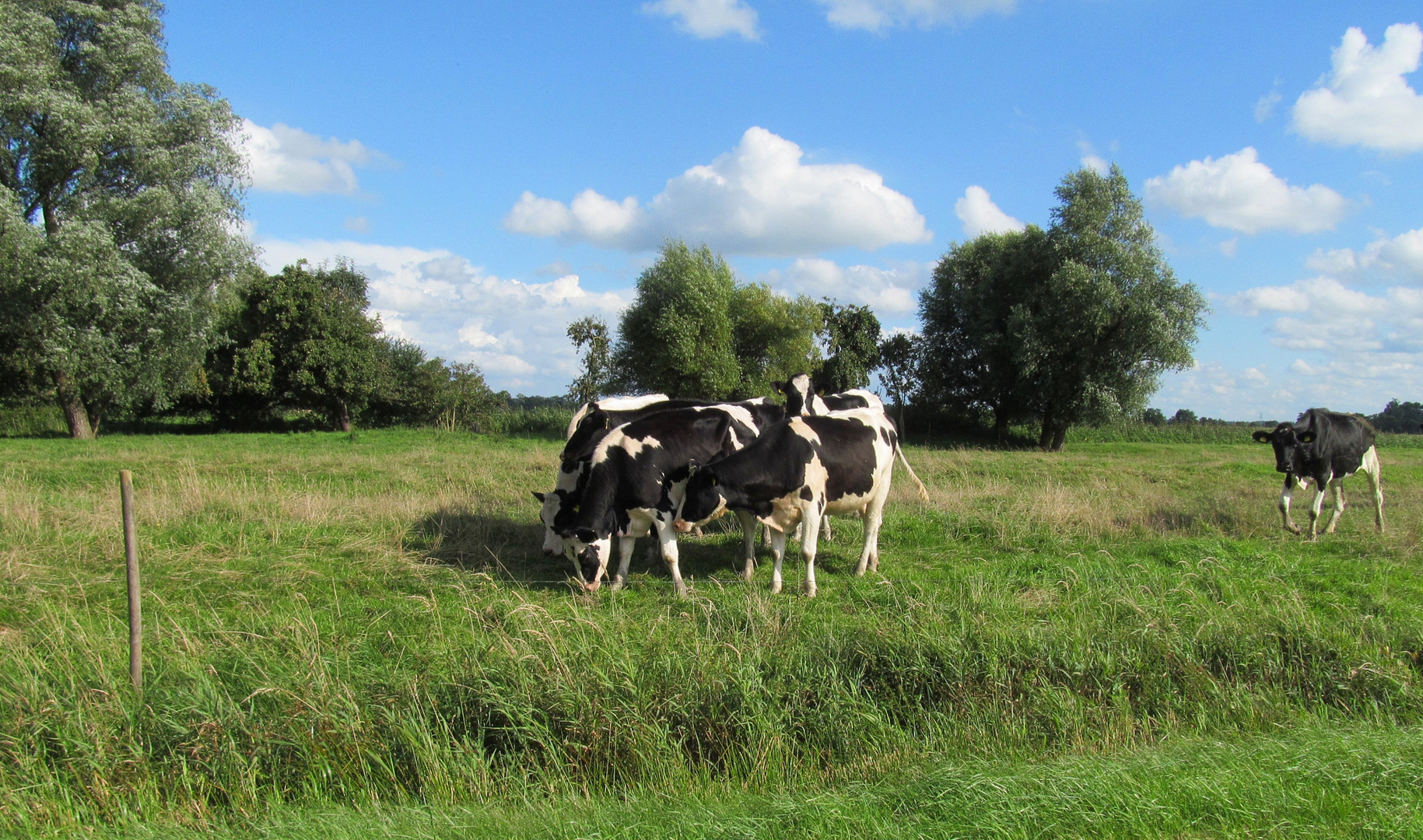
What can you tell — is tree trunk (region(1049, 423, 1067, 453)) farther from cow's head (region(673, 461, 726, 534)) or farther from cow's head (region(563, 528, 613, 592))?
cow's head (region(563, 528, 613, 592))

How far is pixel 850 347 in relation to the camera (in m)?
45.1

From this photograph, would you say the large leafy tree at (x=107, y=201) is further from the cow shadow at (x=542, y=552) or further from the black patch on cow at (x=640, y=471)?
the black patch on cow at (x=640, y=471)

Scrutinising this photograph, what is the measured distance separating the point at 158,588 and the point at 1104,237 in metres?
37.6

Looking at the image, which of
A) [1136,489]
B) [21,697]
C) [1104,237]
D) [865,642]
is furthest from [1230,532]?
[1104,237]

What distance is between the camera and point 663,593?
922 cm

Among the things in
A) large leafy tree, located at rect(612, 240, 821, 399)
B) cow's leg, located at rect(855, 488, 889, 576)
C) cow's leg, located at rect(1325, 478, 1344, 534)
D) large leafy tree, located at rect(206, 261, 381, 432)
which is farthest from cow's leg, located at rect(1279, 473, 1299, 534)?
large leafy tree, located at rect(206, 261, 381, 432)

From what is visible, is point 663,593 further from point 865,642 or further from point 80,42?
point 80,42

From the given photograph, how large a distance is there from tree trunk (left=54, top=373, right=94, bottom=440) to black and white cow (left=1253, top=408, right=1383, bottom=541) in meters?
37.0

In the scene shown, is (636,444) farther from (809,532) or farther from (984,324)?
(984,324)

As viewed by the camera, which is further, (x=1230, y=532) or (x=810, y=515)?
(x=1230, y=532)

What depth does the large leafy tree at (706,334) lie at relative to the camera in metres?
39.9

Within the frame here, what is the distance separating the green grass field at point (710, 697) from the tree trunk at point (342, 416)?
110 ft

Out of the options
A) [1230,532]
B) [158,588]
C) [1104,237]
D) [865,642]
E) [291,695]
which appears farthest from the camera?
[1104,237]

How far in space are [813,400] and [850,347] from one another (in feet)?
103
